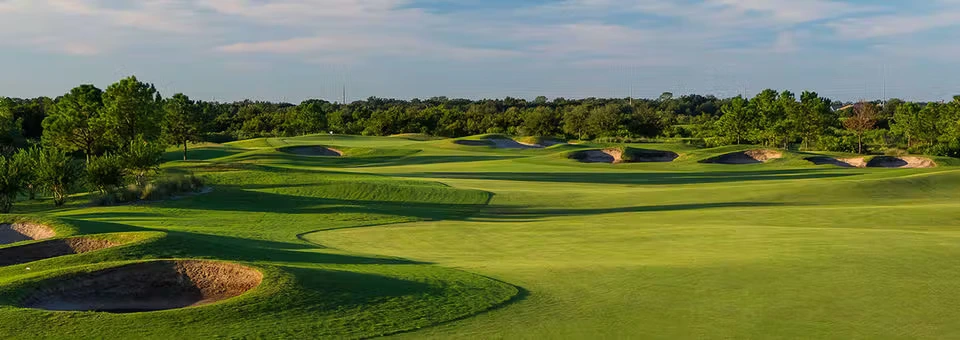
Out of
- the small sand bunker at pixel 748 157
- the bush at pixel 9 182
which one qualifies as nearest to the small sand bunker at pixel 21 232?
the bush at pixel 9 182

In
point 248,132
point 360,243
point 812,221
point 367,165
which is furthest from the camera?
point 248,132

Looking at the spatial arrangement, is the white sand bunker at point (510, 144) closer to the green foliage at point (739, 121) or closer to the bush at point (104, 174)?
the green foliage at point (739, 121)

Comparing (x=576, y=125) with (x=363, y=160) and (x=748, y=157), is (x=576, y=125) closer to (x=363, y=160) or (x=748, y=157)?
(x=748, y=157)

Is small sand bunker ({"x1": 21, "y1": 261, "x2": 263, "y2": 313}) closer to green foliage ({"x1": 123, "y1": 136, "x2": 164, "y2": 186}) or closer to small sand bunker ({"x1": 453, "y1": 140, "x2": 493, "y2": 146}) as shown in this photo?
green foliage ({"x1": 123, "y1": 136, "x2": 164, "y2": 186})

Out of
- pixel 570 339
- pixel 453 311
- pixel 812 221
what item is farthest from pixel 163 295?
pixel 812 221

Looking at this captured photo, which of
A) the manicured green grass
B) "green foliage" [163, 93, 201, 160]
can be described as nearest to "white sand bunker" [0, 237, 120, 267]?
the manicured green grass

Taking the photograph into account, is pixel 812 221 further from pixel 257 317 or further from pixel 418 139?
pixel 418 139
